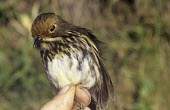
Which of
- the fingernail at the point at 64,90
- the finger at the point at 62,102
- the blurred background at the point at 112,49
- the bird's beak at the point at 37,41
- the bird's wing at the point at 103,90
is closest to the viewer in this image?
the finger at the point at 62,102

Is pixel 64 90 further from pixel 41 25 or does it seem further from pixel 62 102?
pixel 41 25

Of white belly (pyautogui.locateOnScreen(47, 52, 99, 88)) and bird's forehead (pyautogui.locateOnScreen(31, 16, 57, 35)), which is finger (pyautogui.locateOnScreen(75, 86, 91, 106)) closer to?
white belly (pyautogui.locateOnScreen(47, 52, 99, 88))

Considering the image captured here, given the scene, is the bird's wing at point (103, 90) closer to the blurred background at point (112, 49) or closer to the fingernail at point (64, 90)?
the fingernail at point (64, 90)

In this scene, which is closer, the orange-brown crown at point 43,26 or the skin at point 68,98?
the skin at point 68,98

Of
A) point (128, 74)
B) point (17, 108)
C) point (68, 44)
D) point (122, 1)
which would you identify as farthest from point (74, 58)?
point (122, 1)

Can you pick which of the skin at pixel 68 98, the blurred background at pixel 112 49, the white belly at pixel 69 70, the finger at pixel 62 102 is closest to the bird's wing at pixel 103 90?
the white belly at pixel 69 70

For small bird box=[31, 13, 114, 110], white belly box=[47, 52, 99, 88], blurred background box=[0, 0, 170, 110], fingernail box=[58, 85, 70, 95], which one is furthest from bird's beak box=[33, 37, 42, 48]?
blurred background box=[0, 0, 170, 110]

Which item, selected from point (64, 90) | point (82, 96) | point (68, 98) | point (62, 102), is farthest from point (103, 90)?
point (62, 102)

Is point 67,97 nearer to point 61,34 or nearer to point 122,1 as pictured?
point 61,34

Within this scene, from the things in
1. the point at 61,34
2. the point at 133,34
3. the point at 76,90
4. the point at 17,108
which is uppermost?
the point at 61,34
